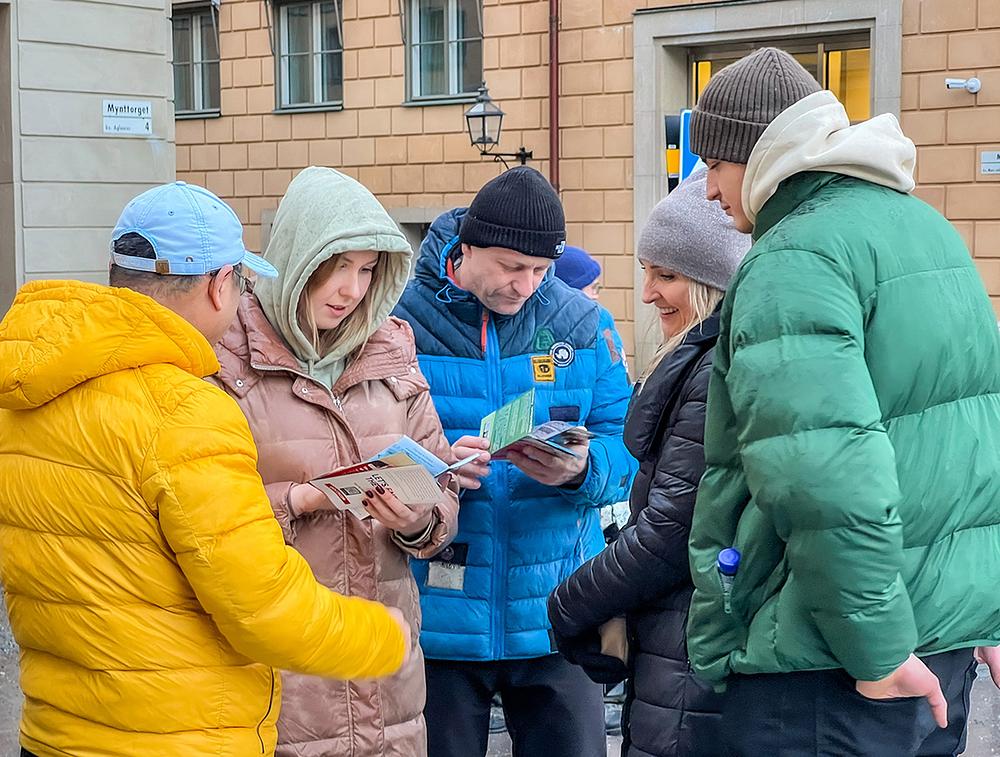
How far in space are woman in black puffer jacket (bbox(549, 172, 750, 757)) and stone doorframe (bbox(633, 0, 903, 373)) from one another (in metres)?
10.7

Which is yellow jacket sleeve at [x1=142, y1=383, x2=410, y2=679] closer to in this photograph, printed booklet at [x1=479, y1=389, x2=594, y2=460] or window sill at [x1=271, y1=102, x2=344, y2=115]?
printed booklet at [x1=479, y1=389, x2=594, y2=460]

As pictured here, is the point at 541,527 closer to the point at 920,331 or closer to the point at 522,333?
the point at 522,333

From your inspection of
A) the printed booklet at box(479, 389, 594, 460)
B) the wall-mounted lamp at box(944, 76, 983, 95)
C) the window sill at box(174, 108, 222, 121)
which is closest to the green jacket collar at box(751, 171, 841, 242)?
the printed booklet at box(479, 389, 594, 460)

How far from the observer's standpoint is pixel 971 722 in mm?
5340

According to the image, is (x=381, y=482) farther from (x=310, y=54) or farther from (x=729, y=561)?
(x=310, y=54)

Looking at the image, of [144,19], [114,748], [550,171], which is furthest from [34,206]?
[114,748]

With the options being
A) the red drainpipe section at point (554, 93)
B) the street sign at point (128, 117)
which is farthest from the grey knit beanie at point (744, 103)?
the red drainpipe section at point (554, 93)

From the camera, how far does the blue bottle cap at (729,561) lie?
2.23 m

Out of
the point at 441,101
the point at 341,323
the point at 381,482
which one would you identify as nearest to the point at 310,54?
the point at 441,101

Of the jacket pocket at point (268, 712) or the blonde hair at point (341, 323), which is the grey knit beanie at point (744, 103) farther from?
the jacket pocket at point (268, 712)

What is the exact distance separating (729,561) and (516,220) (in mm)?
1357

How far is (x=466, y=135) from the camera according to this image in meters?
16.1

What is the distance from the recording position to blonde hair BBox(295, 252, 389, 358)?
115 inches

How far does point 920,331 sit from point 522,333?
144cm
